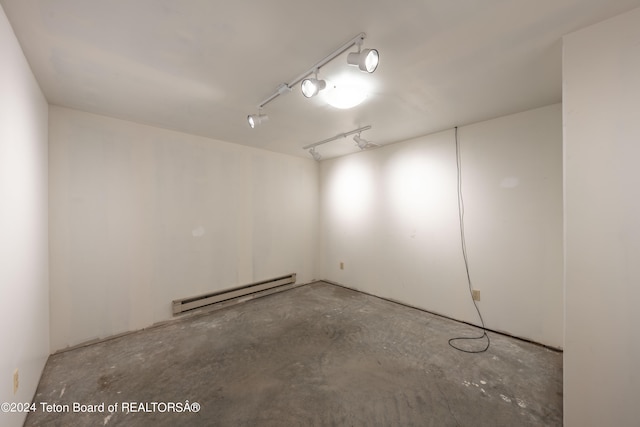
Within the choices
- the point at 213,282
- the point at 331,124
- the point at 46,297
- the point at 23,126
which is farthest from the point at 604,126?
the point at 46,297

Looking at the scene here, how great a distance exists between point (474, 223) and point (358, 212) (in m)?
1.79

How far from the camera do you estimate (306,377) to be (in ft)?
6.49

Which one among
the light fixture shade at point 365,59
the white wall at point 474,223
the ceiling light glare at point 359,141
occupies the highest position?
the ceiling light glare at point 359,141

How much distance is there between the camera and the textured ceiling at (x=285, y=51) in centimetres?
128

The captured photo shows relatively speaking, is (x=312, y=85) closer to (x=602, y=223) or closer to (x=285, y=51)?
(x=285, y=51)

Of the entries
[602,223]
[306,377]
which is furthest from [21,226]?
[602,223]

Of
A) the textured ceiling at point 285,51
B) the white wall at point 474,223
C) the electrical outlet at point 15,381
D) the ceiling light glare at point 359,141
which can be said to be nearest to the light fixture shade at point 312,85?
the textured ceiling at point 285,51

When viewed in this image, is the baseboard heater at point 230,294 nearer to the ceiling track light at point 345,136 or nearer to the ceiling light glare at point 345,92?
the ceiling track light at point 345,136

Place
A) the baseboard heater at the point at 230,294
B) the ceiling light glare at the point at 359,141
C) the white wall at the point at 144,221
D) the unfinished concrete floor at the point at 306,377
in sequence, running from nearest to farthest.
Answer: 1. the unfinished concrete floor at the point at 306,377
2. the white wall at the point at 144,221
3. the baseboard heater at the point at 230,294
4. the ceiling light glare at the point at 359,141

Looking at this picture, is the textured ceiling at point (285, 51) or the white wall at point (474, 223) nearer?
the textured ceiling at point (285, 51)

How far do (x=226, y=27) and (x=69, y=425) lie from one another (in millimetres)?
2706

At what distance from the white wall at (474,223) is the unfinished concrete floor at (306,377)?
1.20 ft

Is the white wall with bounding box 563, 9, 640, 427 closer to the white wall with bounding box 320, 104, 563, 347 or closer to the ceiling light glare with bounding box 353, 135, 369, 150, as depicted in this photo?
the white wall with bounding box 320, 104, 563, 347

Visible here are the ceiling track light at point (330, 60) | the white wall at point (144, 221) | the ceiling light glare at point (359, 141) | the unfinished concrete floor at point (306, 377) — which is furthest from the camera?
the ceiling light glare at point (359, 141)
